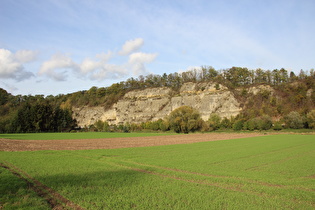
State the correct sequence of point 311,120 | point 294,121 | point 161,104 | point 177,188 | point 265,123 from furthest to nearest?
1. point 161,104
2. point 265,123
3. point 294,121
4. point 311,120
5. point 177,188

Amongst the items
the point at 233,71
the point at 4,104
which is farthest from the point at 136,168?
the point at 4,104

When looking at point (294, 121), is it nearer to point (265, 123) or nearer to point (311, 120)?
point (311, 120)

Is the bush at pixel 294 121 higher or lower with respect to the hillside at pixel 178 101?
lower

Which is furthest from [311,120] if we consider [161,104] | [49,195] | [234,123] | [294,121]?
[49,195]

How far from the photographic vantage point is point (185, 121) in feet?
276

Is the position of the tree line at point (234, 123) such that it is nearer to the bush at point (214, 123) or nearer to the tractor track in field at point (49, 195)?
the bush at point (214, 123)

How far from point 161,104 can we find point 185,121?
4083 centimetres

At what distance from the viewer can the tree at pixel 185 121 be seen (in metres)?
82.4

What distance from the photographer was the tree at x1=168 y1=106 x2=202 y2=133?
271 feet

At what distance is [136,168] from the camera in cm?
1716

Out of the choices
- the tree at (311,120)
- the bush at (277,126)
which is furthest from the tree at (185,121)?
the tree at (311,120)

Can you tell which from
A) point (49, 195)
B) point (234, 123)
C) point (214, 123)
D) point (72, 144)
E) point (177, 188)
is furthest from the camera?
point (214, 123)

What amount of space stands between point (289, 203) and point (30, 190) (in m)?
11.2

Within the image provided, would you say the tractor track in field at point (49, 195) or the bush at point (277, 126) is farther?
the bush at point (277, 126)
